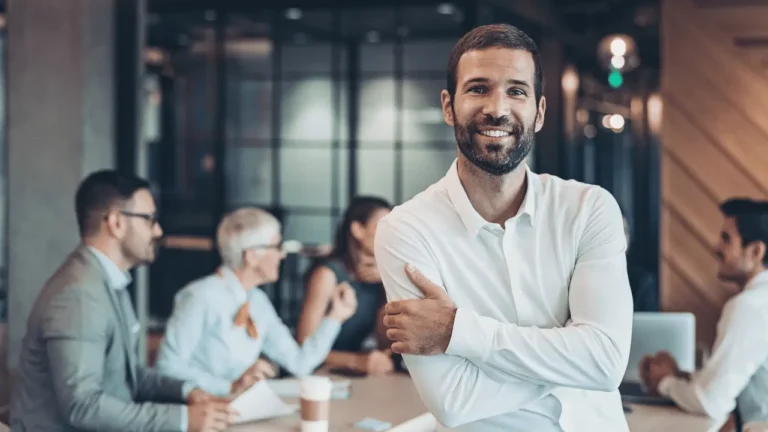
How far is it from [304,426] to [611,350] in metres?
1.04

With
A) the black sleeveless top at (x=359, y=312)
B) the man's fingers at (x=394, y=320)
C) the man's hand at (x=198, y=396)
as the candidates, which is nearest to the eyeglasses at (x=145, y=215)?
the man's hand at (x=198, y=396)

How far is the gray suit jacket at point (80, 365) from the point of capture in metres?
2.45

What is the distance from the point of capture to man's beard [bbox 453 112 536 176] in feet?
5.57

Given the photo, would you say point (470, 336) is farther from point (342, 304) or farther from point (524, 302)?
point (342, 304)

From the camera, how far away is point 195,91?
927 centimetres

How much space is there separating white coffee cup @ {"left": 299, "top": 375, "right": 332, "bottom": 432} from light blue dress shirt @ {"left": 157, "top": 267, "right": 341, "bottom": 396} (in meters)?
0.70

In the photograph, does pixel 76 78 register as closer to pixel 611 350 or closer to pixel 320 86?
pixel 611 350

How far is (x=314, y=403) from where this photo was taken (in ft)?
7.91

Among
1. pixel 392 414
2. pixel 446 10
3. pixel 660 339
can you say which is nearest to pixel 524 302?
pixel 392 414

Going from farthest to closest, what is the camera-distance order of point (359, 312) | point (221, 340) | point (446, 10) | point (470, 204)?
point (446, 10), point (359, 312), point (221, 340), point (470, 204)

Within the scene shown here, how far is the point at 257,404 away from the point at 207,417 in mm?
167

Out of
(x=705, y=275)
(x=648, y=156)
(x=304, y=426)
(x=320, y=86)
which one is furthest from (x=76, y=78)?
(x=648, y=156)

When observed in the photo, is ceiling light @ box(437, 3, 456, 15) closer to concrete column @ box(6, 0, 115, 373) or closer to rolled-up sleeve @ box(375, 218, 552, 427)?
concrete column @ box(6, 0, 115, 373)

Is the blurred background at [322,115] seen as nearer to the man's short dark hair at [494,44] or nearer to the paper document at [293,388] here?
the paper document at [293,388]
